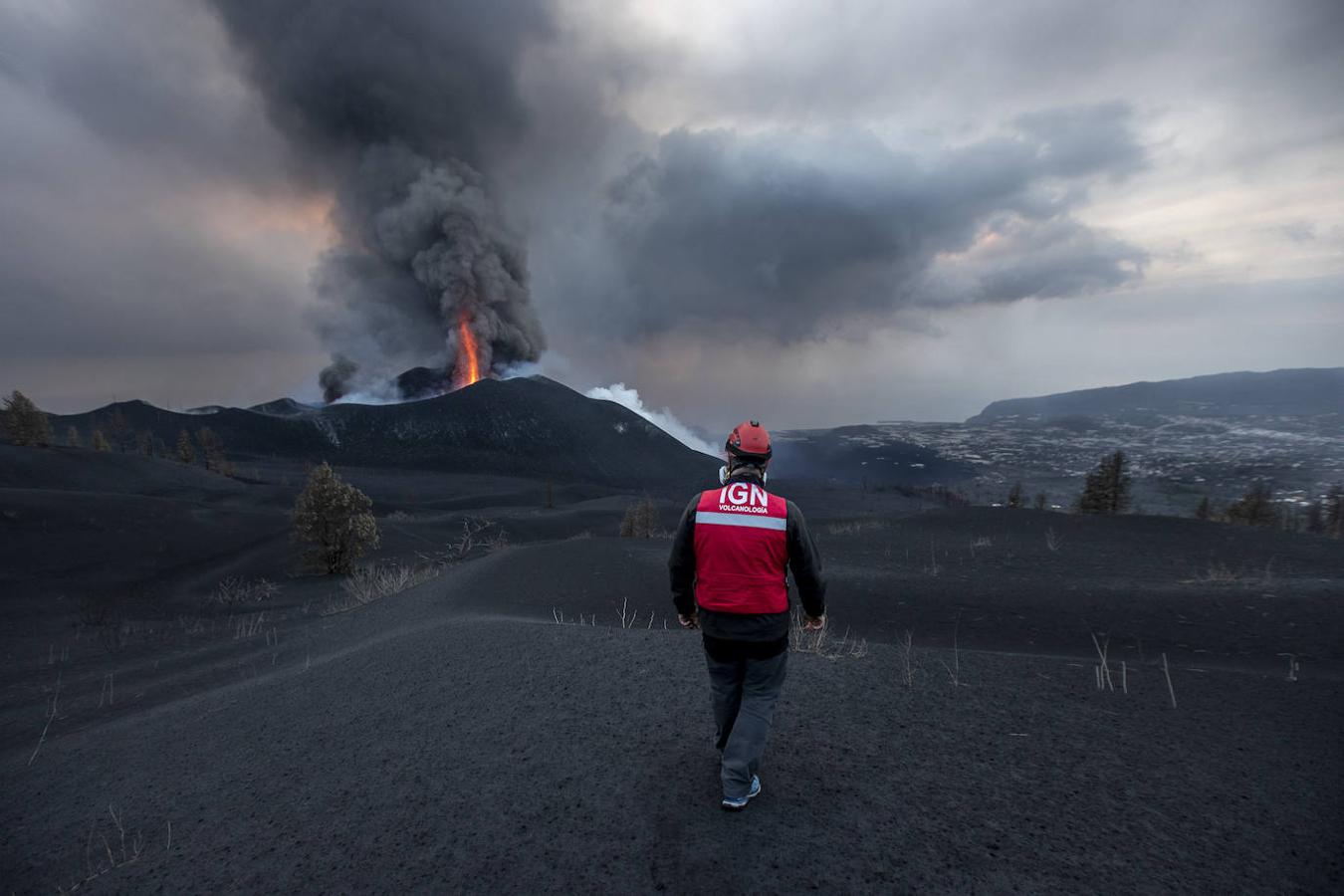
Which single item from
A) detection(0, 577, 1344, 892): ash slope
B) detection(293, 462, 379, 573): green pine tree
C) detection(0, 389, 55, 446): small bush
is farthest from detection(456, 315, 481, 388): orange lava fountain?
detection(0, 577, 1344, 892): ash slope

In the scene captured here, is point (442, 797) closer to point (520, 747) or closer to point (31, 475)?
point (520, 747)

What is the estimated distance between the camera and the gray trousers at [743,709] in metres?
3.43

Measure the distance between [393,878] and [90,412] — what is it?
19130 cm

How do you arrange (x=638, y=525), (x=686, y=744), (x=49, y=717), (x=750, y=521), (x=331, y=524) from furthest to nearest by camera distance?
1. (x=638, y=525)
2. (x=331, y=524)
3. (x=49, y=717)
4. (x=686, y=744)
5. (x=750, y=521)

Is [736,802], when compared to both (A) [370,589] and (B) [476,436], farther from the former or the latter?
(B) [476,436]

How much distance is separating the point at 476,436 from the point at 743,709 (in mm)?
112948

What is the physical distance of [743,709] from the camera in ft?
11.6

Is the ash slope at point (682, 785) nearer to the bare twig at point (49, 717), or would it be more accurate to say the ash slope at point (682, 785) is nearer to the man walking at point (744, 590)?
the bare twig at point (49, 717)

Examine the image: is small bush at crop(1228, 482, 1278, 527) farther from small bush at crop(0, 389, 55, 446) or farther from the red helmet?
small bush at crop(0, 389, 55, 446)

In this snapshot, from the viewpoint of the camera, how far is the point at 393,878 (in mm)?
3141

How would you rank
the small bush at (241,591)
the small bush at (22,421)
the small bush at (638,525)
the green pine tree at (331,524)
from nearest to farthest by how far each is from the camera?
the small bush at (241,591), the green pine tree at (331,524), the small bush at (638,525), the small bush at (22,421)

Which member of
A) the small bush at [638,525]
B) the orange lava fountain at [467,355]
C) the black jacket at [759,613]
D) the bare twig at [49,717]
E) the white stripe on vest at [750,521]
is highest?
the orange lava fountain at [467,355]

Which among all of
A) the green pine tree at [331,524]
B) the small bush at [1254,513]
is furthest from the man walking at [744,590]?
the small bush at [1254,513]

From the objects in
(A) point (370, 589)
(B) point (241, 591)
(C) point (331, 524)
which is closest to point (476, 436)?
(C) point (331, 524)
